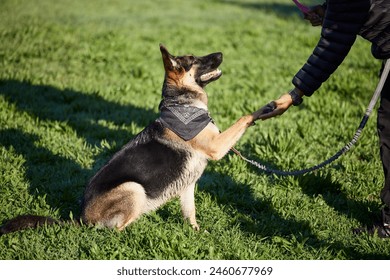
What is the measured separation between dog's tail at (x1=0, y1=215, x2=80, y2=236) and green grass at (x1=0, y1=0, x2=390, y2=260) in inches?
3.2

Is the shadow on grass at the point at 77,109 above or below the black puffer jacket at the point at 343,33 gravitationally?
below

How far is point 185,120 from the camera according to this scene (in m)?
4.20

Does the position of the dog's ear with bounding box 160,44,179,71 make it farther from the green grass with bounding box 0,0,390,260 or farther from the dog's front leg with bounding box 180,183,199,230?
the green grass with bounding box 0,0,390,260

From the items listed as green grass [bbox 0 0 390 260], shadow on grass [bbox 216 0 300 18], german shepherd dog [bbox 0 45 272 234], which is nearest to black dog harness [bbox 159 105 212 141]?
german shepherd dog [bbox 0 45 272 234]

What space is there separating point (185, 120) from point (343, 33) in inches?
58.9

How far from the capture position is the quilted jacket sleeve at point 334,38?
143 inches

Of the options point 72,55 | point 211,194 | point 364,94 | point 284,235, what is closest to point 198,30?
point 72,55

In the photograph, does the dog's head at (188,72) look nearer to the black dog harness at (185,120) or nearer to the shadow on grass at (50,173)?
the black dog harness at (185,120)

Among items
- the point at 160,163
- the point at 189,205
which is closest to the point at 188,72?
the point at 160,163

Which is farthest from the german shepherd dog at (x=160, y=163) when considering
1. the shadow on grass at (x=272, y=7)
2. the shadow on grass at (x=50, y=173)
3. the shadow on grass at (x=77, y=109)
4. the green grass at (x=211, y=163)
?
the shadow on grass at (x=272, y=7)

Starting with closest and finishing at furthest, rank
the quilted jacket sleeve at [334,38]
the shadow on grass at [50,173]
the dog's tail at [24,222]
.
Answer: the quilted jacket sleeve at [334,38] < the dog's tail at [24,222] < the shadow on grass at [50,173]

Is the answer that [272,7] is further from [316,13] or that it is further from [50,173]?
[50,173]

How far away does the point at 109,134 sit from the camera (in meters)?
6.62

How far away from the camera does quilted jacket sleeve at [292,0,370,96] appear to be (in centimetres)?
364
